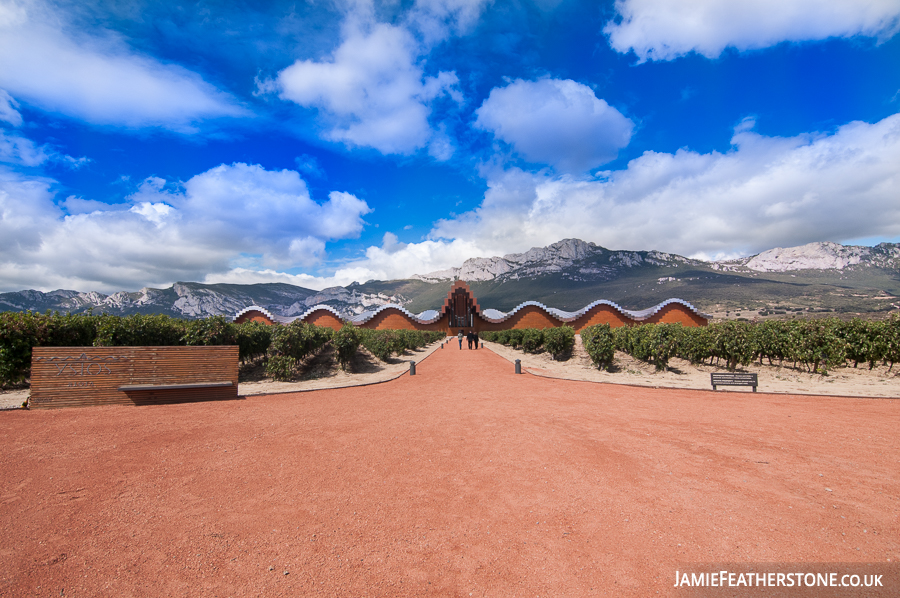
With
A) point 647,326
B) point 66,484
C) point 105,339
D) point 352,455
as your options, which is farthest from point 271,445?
point 647,326

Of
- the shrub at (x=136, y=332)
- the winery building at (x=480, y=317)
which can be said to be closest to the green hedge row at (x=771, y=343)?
the shrub at (x=136, y=332)

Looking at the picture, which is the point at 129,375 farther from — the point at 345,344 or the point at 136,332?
the point at 345,344

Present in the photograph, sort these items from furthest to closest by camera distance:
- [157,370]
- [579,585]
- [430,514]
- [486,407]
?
[157,370], [486,407], [430,514], [579,585]

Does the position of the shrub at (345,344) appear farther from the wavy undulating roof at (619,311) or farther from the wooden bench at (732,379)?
the wavy undulating roof at (619,311)

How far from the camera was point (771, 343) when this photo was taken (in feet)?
46.4

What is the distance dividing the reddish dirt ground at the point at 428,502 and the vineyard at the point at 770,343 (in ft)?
23.8

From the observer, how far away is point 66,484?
14.4ft

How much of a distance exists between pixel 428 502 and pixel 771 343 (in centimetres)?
1635

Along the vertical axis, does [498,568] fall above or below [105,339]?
below

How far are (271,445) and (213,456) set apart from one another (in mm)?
821

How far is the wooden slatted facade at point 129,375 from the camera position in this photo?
8.32m

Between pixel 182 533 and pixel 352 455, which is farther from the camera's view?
pixel 352 455

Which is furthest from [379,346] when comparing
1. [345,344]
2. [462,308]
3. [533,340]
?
[462,308]

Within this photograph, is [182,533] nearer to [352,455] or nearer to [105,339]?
[352,455]
